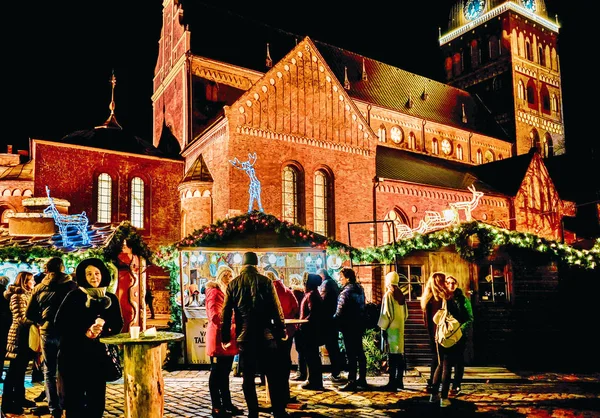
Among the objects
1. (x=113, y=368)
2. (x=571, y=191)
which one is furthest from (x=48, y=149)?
(x=571, y=191)

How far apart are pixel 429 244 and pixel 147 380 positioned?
7084 millimetres

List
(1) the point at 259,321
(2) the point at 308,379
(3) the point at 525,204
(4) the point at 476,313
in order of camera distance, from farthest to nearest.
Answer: (3) the point at 525,204, (4) the point at 476,313, (2) the point at 308,379, (1) the point at 259,321

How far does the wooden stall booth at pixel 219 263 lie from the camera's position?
35.8 ft

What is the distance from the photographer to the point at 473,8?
43.8 m

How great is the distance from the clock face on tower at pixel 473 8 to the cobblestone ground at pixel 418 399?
39561 mm

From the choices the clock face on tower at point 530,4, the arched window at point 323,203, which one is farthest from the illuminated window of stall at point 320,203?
the clock face on tower at point 530,4

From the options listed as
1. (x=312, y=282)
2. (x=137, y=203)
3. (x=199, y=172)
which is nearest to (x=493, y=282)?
(x=312, y=282)

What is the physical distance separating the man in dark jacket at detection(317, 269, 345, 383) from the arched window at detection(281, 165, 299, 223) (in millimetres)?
11912

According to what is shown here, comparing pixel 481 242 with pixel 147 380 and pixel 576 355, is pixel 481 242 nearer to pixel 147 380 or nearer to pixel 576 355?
pixel 576 355

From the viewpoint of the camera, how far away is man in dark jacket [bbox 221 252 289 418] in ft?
19.1

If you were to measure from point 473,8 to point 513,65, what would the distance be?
6833mm

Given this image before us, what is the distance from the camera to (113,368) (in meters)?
5.45

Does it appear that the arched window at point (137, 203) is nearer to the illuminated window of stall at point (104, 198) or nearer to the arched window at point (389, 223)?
the illuminated window of stall at point (104, 198)

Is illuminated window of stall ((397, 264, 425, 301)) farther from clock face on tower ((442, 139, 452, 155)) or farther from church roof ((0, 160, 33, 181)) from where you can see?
clock face on tower ((442, 139, 452, 155))
